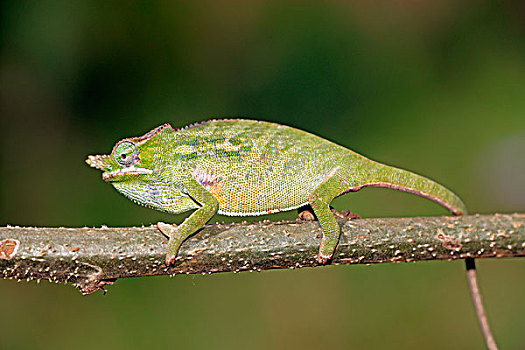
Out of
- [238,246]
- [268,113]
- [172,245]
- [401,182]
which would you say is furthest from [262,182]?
[268,113]

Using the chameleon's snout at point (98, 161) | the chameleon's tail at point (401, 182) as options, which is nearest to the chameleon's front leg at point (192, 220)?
the chameleon's snout at point (98, 161)

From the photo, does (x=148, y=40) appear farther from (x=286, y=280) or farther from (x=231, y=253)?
(x=231, y=253)

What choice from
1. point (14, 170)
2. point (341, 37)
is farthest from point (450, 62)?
point (14, 170)

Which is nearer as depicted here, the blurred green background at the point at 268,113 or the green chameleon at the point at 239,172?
the green chameleon at the point at 239,172

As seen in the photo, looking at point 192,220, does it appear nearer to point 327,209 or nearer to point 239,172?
point 239,172

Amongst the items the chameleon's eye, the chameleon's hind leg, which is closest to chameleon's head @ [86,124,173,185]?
the chameleon's eye

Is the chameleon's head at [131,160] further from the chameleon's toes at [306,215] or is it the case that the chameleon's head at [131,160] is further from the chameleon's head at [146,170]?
the chameleon's toes at [306,215]
